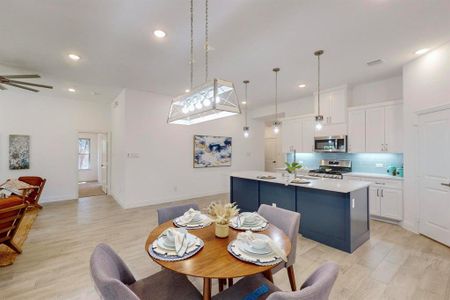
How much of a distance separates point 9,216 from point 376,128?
6.33 metres

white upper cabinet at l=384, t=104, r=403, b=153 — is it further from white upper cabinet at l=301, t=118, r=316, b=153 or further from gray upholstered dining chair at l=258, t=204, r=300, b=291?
gray upholstered dining chair at l=258, t=204, r=300, b=291

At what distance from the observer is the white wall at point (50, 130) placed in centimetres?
534

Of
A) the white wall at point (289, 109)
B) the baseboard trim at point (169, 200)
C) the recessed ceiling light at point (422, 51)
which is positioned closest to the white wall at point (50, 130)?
Result: the baseboard trim at point (169, 200)

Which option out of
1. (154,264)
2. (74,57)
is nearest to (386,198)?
(154,264)

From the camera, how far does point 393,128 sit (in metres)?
4.25

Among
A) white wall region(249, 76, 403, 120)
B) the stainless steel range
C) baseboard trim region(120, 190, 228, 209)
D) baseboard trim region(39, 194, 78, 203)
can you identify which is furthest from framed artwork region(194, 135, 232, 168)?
baseboard trim region(39, 194, 78, 203)

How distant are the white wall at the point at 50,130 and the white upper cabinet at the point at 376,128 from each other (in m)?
7.18

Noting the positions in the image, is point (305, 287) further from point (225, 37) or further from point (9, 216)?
point (9, 216)

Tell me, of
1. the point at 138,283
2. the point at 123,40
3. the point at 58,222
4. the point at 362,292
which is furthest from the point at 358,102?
the point at 58,222

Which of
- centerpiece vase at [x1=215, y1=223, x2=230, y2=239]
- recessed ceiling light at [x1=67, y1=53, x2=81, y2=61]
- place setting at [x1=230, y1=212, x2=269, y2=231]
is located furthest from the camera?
recessed ceiling light at [x1=67, y1=53, x2=81, y2=61]

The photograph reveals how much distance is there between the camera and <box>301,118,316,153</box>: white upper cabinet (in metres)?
5.63

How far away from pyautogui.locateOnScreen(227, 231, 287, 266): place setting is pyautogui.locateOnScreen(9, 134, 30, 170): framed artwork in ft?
21.8

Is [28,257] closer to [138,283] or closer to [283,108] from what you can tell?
[138,283]

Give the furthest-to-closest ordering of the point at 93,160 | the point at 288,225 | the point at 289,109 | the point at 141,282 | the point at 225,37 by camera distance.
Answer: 1. the point at 93,160
2. the point at 289,109
3. the point at 225,37
4. the point at 288,225
5. the point at 141,282
